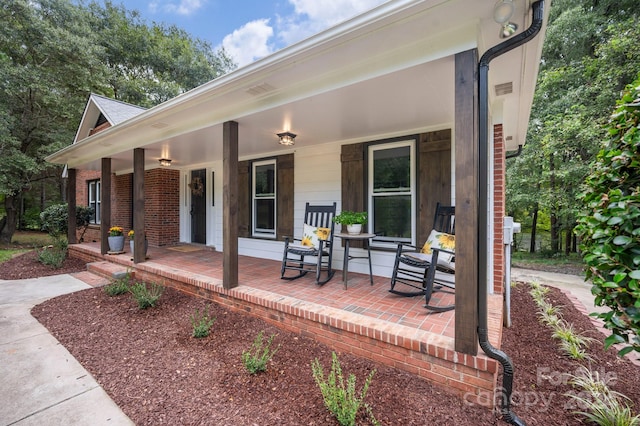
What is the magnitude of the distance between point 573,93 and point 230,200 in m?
8.80

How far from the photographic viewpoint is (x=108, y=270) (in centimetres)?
507

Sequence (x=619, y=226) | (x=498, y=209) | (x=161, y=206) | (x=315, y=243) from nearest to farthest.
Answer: (x=619, y=226) < (x=498, y=209) < (x=315, y=243) < (x=161, y=206)

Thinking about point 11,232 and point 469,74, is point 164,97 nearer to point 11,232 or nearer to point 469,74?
point 11,232

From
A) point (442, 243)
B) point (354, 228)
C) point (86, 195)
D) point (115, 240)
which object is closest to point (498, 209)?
point (442, 243)

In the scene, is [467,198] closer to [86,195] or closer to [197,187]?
[197,187]

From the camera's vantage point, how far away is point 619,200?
1.26 m

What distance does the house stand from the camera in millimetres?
1859

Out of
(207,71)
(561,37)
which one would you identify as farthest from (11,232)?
(561,37)

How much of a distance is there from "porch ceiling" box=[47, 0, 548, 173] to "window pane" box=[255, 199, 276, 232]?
4.33 ft

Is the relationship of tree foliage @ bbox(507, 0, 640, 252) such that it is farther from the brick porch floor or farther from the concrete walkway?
the concrete walkway

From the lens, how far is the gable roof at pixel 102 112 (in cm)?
721

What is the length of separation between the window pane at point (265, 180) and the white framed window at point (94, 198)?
21.5ft

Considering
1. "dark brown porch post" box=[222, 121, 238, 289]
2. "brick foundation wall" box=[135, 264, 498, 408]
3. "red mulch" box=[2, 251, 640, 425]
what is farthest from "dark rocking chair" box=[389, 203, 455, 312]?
"dark brown porch post" box=[222, 121, 238, 289]

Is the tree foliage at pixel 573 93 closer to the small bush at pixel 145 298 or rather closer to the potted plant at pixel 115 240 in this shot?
the small bush at pixel 145 298
